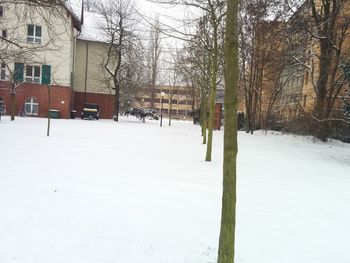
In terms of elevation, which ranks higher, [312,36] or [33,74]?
[312,36]

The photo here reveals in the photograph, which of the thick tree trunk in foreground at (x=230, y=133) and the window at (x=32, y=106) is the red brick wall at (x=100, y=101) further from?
the thick tree trunk in foreground at (x=230, y=133)

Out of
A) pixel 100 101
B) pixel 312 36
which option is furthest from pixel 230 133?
pixel 100 101

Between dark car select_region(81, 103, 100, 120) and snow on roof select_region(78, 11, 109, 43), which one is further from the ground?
snow on roof select_region(78, 11, 109, 43)

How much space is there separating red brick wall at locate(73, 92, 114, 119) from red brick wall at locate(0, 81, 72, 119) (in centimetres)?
441

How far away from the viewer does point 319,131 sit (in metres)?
22.7

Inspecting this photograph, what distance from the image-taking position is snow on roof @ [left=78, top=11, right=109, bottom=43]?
4150cm

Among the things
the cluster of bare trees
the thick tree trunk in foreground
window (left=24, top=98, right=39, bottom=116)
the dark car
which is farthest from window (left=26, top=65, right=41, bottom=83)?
the thick tree trunk in foreground

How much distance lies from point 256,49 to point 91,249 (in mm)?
27063

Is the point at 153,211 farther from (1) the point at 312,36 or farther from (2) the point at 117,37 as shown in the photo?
(2) the point at 117,37

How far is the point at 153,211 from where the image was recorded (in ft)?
20.2

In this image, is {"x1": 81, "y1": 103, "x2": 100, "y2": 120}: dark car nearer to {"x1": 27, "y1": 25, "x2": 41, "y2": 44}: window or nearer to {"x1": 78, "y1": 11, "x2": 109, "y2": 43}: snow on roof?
{"x1": 78, "y1": 11, "x2": 109, "y2": 43}: snow on roof

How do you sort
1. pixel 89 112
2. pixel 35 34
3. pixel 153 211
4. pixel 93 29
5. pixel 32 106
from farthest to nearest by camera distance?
1. pixel 93 29
2. pixel 89 112
3. pixel 32 106
4. pixel 35 34
5. pixel 153 211

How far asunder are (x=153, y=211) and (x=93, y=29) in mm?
39471

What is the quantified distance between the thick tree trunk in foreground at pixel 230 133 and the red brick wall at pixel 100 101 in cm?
3973
